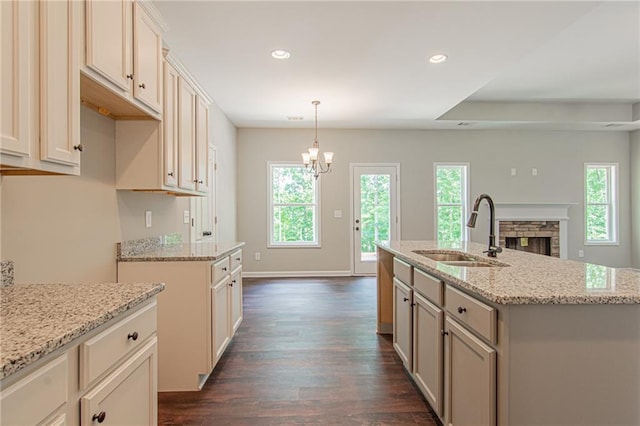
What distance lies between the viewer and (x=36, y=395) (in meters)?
0.78

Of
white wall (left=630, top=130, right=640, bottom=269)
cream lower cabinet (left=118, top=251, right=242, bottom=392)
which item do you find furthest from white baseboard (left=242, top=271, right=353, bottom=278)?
white wall (left=630, top=130, right=640, bottom=269)

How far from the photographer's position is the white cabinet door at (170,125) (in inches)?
86.7

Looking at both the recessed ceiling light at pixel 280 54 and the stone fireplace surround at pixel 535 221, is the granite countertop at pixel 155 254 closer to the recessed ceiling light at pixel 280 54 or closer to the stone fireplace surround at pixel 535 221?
the recessed ceiling light at pixel 280 54

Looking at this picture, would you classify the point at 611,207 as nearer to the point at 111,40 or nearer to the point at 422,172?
the point at 422,172

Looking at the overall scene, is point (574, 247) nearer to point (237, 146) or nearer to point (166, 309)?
point (237, 146)

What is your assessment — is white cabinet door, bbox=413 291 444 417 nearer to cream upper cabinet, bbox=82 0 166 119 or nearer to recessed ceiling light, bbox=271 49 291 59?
cream upper cabinet, bbox=82 0 166 119

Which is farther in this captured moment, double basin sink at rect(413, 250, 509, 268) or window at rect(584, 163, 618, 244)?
window at rect(584, 163, 618, 244)

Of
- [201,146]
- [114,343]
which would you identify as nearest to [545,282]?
[114,343]

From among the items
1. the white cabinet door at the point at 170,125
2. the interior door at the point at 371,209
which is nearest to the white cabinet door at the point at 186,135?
the white cabinet door at the point at 170,125

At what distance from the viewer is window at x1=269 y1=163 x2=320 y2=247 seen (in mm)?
6086

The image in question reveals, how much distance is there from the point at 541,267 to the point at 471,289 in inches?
26.5

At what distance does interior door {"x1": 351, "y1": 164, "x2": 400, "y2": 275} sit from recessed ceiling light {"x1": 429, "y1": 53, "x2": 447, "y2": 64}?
293 centimetres

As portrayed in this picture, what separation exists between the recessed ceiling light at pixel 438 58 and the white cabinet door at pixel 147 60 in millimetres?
2391

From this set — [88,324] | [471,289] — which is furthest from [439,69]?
[88,324]
